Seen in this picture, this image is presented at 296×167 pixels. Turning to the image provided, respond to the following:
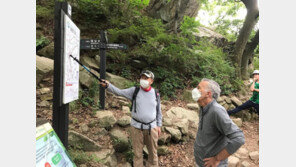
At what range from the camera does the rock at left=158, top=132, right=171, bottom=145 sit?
4.71m

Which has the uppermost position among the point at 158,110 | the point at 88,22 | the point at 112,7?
the point at 112,7

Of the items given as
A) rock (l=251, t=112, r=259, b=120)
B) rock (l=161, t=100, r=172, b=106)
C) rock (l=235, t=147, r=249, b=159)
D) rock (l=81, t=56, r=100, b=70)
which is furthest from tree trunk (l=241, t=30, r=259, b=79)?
rock (l=81, t=56, r=100, b=70)

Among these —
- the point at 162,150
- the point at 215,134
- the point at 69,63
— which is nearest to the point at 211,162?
the point at 215,134

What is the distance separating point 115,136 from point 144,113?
4.80 ft

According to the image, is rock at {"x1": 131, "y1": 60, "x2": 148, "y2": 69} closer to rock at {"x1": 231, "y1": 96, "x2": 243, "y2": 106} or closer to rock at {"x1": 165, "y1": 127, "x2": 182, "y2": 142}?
rock at {"x1": 165, "y1": 127, "x2": 182, "y2": 142}

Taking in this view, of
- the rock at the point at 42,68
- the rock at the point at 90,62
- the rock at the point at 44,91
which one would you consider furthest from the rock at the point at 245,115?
the rock at the point at 42,68

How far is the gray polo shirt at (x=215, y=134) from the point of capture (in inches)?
77.8

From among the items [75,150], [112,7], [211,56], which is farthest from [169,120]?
[112,7]

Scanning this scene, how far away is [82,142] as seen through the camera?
376 centimetres

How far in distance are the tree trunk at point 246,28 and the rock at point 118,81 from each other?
6.77 metres

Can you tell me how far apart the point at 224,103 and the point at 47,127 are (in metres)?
7.67

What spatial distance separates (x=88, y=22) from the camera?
7793 mm

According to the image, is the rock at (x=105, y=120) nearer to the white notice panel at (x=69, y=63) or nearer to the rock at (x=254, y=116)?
the white notice panel at (x=69, y=63)

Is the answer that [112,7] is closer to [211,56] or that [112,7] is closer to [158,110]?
[211,56]
